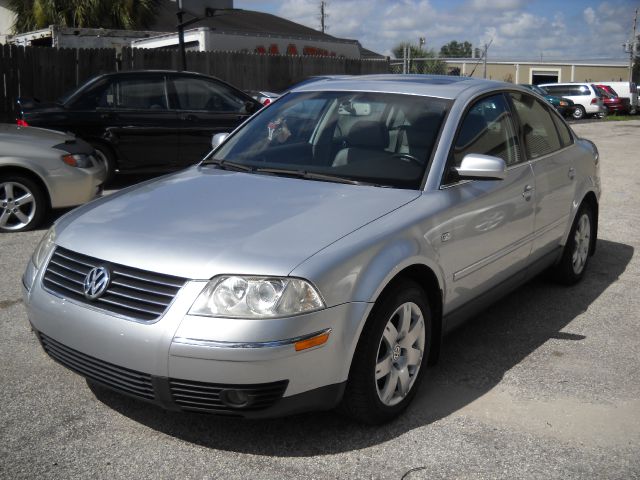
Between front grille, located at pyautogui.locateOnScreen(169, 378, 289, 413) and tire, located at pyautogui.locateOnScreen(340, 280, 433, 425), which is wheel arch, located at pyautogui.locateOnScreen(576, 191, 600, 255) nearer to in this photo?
tire, located at pyautogui.locateOnScreen(340, 280, 433, 425)

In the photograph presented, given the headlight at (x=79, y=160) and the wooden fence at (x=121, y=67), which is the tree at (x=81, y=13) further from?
the headlight at (x=79, y=160)

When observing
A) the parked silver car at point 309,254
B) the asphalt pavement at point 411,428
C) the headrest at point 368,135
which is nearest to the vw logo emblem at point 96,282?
the parked silver car at point 309,254

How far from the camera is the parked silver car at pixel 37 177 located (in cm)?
743

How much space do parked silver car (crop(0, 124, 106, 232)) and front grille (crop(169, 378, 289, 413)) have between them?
5083 millimetres

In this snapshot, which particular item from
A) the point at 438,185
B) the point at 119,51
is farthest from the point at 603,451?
the point at 119,51

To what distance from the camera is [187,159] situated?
1054cm

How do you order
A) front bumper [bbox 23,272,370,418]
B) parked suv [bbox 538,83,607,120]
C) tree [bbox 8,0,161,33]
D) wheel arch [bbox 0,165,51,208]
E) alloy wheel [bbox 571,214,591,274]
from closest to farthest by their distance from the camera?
1. front bumper [bbox 23,272,370,418]
2. alloy wheel [bbox 571,214,591,274]
3. wheel arch [bbox 0,165,51,208]
4. tree [bbox 8,0,161,33]
5. parked suv [bbox 538,83,607,120]

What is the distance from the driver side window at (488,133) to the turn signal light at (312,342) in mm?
1497

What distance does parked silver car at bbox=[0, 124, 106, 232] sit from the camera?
7434 mm

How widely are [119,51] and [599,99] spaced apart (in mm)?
23995

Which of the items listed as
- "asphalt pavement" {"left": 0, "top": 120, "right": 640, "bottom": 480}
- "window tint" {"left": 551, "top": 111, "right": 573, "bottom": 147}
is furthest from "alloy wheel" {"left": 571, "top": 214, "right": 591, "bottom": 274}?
"asphalt pavement" {"left": 0, "top": 120, "right": 640, "bottom": 480}

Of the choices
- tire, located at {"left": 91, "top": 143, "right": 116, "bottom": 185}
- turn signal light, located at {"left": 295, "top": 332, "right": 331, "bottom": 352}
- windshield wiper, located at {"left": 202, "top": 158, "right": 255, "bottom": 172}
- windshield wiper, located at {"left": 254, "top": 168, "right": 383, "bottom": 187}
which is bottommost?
turn signal light, located at {"left": 295, "top": 332, "right": 331, "bottom": 352}

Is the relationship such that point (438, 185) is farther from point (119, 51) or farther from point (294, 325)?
point (119, 51)

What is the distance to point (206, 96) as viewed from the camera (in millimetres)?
10797
